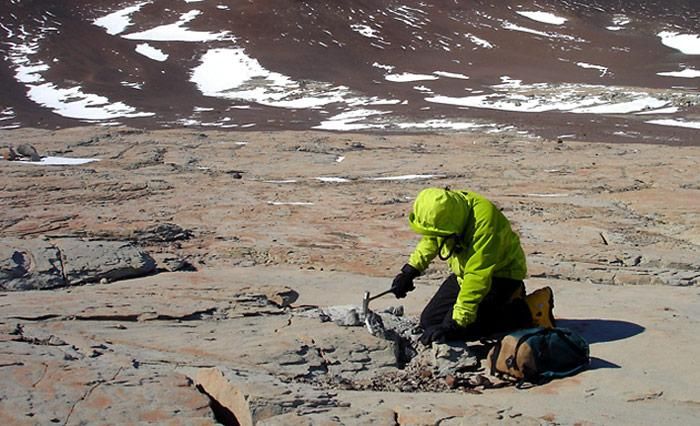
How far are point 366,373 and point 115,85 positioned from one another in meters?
36.5

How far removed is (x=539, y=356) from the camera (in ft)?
15.3

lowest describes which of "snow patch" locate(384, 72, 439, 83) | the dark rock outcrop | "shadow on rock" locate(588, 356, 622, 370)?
"snow patch" locate(384, 72, 439, 83)

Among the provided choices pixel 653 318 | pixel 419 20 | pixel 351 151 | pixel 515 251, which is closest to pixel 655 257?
pixel 653 318

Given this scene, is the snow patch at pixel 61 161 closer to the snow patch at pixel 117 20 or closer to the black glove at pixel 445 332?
the black glove at pixel 445 332

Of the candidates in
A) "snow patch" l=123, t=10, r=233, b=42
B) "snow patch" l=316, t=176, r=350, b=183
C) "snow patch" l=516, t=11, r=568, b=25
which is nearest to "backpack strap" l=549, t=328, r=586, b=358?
"snow patch" l=316, t=176, r=350, b=183

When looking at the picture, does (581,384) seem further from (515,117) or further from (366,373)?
(515,117)

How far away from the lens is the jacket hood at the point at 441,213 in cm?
489

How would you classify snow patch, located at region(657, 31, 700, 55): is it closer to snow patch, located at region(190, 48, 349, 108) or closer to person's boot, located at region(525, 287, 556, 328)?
snow patch, located at region(190, 48, 349, 108)

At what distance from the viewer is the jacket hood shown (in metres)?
4.89

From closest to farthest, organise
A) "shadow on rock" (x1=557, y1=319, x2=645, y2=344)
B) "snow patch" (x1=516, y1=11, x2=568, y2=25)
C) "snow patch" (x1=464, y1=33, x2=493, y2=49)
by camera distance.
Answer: "shadow on rock" (x1=557, y1=319, x2=645, y2=344)
"snow patch" (x1=464, y1=33, x2=493, y2=49)
"snow patch" (x1=516, y1=11, x2=568, y2=25)

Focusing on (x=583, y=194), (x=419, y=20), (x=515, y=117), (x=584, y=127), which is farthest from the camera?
(x=419, y=20)

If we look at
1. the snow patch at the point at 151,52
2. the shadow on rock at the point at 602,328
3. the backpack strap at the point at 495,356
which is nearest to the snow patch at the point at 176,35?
the snow patch at the point at 151,52

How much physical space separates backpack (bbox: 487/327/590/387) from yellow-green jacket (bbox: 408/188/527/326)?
32 centimetres

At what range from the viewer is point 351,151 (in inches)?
705
